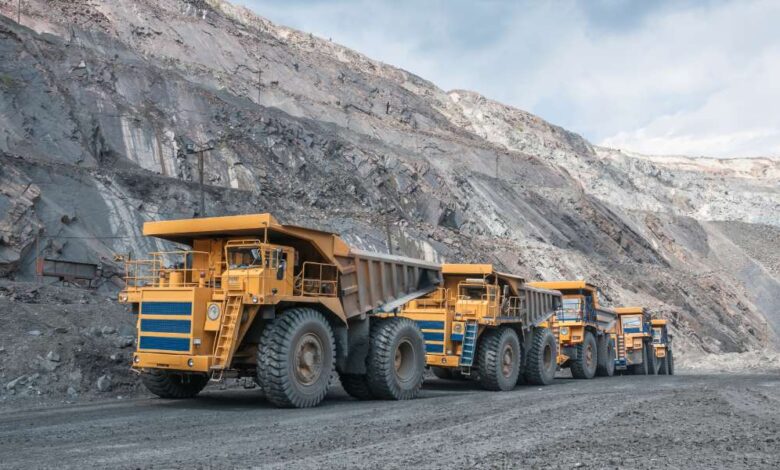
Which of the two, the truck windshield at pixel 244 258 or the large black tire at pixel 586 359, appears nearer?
the truck windshield at pixel 244 258

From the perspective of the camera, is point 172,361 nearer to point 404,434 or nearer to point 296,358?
point 296,358

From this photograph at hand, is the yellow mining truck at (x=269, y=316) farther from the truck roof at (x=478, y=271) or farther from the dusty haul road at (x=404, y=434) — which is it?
the truck roof at (x=478, y=271)

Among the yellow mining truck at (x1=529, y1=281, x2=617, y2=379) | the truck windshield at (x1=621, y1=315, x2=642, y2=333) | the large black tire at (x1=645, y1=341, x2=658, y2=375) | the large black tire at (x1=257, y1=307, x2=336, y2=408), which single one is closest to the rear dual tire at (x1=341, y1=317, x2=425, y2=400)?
the large black tire at (x1=257, y1=307, x2=336, y2=408)

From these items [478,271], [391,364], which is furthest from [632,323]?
[391,364]

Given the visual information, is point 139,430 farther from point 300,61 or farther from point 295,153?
point 300,61

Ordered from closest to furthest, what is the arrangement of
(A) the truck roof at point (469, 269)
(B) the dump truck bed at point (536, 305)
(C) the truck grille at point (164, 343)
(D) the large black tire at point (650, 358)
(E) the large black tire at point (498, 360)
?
(C) the truck grille at point (164, 343) → (E) the large black tire at point (498, 360) → (A) the truck roof at point (469, 269) → (B) the dump truck bed at point (536, 305) → (D) the large black tire at point (650, 358)

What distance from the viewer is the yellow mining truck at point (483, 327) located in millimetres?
13828

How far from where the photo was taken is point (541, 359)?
16.3m

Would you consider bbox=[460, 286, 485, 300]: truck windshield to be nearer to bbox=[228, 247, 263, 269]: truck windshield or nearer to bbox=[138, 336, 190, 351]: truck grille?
bbox=[228, 247, 263, 269]: truck windshield

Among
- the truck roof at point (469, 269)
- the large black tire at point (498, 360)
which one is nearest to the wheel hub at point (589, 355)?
the large black tire at point (498, 360)

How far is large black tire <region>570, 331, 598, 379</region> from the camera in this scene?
19484 millimetres

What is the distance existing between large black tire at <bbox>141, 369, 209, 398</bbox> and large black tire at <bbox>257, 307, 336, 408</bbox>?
60.9 inches

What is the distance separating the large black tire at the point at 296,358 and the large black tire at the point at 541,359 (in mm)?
7171

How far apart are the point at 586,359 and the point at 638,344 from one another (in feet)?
23.9
